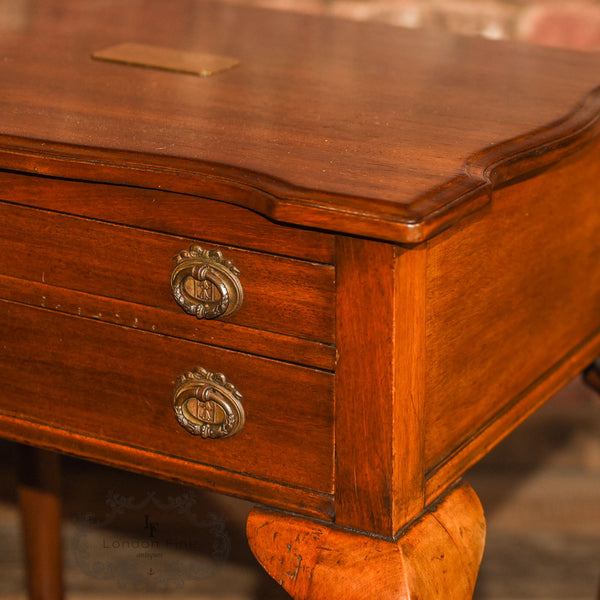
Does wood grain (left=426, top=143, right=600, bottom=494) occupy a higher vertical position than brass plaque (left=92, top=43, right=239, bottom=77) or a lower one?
lower

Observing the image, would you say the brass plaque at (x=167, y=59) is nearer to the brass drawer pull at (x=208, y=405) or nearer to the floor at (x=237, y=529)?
the brass drawer pull at (x=208, y=405)

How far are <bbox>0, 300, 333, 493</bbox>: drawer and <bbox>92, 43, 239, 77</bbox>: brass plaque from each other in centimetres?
33

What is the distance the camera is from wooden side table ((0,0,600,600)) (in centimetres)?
82

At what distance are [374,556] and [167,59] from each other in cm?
60

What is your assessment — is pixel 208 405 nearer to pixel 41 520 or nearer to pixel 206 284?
pixel 206 284

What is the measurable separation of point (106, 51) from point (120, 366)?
0.45m

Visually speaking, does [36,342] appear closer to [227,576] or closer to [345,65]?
[345,65]

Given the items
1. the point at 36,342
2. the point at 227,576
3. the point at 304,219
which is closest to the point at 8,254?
the point at 36,342

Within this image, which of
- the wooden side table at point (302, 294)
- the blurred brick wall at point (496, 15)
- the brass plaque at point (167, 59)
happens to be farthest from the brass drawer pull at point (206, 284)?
the blurred brick wall at point (496, 15)

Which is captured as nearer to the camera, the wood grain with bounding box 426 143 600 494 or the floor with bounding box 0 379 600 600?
the wood grain with bounding box 426 143 600 494

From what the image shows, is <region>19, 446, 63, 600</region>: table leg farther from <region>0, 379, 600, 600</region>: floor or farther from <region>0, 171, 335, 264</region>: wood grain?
<region>0, 171, 335, 264</region>: wood grain

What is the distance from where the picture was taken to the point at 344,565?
2.82 ft

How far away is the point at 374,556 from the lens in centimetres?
86

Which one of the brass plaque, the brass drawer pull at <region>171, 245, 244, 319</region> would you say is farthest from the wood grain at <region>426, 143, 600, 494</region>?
the brass plaque
